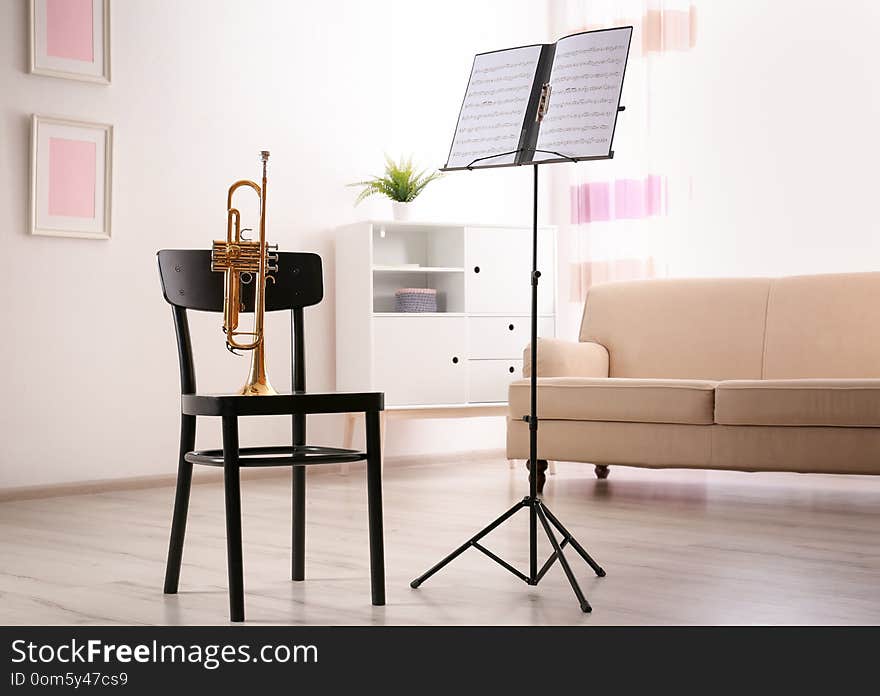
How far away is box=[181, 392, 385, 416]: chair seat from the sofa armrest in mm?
2172

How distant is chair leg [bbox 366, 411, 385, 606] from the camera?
2463 mm

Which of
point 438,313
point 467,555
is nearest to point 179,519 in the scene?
point 467,555

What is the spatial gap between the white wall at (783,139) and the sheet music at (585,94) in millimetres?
2839

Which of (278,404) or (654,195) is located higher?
(654,195)

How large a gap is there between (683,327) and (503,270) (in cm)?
91

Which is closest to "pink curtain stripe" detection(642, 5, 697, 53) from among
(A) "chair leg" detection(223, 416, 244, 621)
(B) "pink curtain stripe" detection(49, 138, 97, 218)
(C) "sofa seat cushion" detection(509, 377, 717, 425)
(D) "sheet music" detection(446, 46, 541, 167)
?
(C) "sofa seat cushion" detection(509, 377, 717, 425)

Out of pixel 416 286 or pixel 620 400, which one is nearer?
pixel 620 400

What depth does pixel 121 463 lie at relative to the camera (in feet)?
15.6

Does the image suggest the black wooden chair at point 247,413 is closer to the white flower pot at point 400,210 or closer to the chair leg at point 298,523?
the chair leg at point 298,523

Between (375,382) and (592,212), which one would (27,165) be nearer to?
(375,382)

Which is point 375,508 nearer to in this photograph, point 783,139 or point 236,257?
point 236,257

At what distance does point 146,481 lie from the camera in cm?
478
